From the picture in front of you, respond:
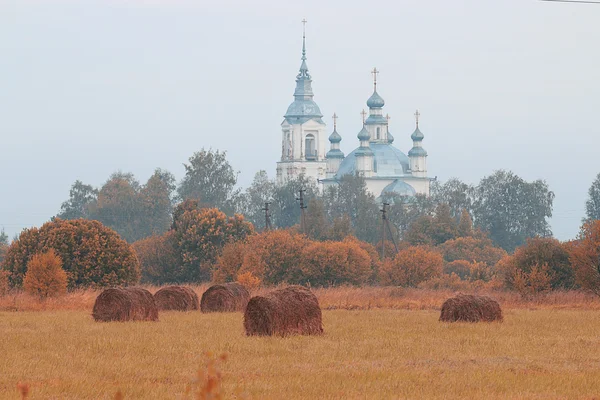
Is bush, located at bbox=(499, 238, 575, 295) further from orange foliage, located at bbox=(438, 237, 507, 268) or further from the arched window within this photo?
the arched window

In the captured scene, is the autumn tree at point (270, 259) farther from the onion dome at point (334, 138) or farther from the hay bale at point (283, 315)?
→ the onion dome at point (334, 138)

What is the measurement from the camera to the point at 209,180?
120875 mm

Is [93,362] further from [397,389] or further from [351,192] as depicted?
[351,192]

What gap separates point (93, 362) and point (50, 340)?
4.41 metres

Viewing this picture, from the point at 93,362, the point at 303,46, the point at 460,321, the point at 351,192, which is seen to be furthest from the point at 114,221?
the point at 93,362

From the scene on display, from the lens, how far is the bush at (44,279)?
3869 cm

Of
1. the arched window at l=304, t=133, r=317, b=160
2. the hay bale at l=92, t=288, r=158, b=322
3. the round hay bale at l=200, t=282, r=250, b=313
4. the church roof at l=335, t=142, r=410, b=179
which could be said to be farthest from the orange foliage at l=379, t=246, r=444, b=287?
the arched window at l=304, t=133, r=317, b=160

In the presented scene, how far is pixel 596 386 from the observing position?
16094 mm

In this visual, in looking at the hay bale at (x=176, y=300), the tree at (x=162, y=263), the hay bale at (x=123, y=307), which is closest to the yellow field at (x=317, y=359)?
the hay bale at (x=123, y=307)

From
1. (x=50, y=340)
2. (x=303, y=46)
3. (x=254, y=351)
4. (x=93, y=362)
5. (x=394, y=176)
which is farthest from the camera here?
(x=303, y=46)

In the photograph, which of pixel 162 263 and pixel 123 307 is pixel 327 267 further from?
pixel 123 307

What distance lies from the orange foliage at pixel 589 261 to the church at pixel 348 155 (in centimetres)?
10617

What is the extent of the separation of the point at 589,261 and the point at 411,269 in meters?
23.7

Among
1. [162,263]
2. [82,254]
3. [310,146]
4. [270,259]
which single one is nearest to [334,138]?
[310,146]
